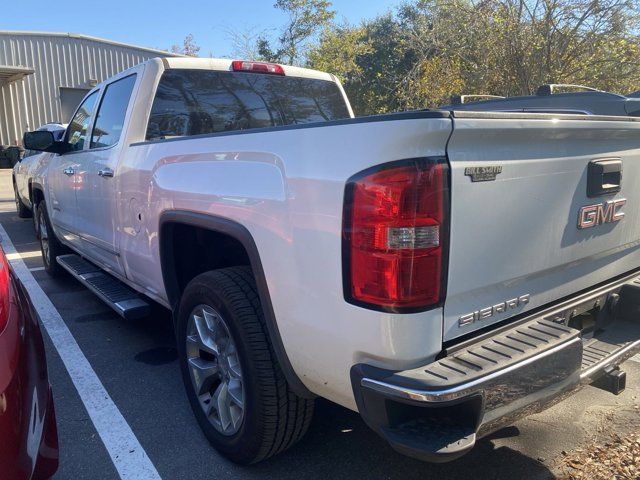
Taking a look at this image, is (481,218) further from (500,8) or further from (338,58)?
(338,58)

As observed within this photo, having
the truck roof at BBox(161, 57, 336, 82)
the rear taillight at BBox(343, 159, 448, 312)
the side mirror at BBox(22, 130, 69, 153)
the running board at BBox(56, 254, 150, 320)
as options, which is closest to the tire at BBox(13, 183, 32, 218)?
the running board at BBox(56, 254, 150, 320)

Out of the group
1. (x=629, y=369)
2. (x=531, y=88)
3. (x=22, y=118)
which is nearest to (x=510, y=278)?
(x=629, y=369)

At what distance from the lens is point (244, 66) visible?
13.5ft

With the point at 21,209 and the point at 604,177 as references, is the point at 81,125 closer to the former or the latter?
the point at 604,177

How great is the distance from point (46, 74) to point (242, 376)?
24.8 m

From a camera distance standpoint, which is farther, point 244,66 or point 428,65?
point 428,65

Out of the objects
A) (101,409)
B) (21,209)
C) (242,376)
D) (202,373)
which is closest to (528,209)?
(242,376)

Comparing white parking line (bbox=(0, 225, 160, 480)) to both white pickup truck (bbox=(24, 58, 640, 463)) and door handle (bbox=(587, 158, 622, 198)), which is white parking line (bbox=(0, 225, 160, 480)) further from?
door handle (bbox=(587, 158, 622, 198))

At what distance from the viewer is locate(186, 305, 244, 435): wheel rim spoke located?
2.64 m

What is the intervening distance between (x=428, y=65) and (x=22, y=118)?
19.3 meters

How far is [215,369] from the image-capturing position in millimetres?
2812

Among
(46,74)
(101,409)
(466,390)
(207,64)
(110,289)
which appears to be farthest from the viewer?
(46,74)

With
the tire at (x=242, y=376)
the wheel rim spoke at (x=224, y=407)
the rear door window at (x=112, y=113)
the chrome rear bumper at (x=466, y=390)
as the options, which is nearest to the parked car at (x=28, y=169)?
the rear door window at (x=112, y=113)

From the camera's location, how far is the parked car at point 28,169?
22.2 ft
